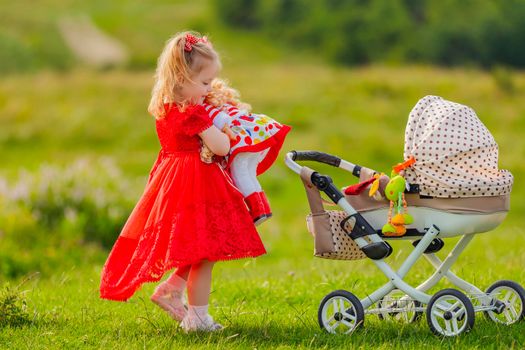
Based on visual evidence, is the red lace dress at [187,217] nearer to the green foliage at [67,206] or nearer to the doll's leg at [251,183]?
the doll's leg at [251,183]

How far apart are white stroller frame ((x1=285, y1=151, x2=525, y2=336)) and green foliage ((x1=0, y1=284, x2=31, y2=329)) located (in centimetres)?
172

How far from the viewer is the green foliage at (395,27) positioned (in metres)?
30.4

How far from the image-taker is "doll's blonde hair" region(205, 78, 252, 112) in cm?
482

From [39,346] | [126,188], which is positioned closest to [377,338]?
[39,346]

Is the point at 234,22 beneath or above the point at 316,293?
above

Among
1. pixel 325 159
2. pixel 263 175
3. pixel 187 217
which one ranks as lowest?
pixel 187 217

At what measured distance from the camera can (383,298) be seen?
4.88 meters

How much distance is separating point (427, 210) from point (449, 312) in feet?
1.73

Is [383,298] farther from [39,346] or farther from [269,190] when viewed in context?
[269,190]

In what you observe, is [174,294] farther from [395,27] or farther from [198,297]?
[395,27]

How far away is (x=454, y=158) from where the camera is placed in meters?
4.44

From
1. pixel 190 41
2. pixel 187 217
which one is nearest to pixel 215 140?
pixel 187 217

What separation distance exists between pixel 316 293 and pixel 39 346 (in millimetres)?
2125

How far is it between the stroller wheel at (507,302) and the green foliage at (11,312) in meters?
2.63
